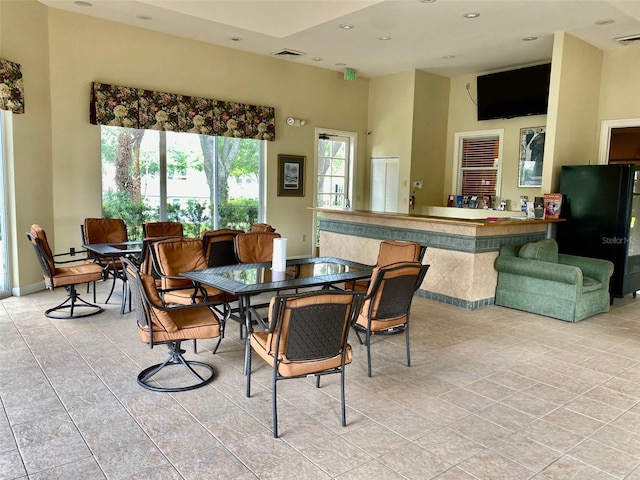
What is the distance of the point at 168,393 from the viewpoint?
3.13m

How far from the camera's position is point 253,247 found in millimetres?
4707

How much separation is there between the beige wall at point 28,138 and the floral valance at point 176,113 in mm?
659

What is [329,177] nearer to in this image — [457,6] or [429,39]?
[429,39]

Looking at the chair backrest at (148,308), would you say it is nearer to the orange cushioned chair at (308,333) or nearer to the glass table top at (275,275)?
the glass table top at (275,275)

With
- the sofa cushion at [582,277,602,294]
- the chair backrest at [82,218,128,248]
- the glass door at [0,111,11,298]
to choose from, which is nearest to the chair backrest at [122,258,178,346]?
the chair backrest at [82,218,128,248]

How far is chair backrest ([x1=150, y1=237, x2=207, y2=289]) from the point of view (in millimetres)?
4137

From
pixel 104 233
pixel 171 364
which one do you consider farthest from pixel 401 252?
pixel 104 233

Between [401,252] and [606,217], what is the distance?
3.32m

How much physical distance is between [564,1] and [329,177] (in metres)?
4.84

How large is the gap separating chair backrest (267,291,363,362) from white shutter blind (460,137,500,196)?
21.4ft

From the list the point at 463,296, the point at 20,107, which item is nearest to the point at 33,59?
the point at 20,107

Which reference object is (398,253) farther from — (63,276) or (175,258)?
(63,276)

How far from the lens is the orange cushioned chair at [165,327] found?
9.84ft

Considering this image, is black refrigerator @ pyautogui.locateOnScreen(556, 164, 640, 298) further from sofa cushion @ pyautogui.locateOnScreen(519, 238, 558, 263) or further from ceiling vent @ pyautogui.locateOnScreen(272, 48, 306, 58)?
ceiling vent @ pyautogui.locateOnScreen(272, 48, 306, 58)
